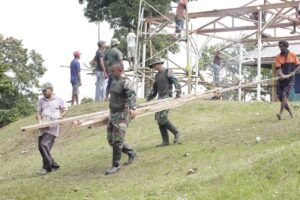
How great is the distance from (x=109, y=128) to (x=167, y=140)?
2.21m

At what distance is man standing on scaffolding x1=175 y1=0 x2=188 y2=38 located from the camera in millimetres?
19000

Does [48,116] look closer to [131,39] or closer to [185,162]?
[185,162]

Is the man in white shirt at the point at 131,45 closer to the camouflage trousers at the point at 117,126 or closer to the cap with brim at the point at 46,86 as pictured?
the cap with brim at the point at 46,86

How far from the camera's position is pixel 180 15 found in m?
19.3

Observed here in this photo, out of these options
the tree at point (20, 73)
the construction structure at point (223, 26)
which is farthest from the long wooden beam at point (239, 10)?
the tree at point (20, 73)

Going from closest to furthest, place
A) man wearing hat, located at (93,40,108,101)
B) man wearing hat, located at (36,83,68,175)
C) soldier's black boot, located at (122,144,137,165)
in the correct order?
1. soldier's black boot, located at (122,144,137,165)
2. man wearing hat, located at (36,83,68,175)
3. man wearing hat, located at (93,40,108,101)

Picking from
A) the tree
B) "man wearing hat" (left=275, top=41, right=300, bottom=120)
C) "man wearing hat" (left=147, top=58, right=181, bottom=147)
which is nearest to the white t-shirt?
"man wearing hat" (left=275, top=41, right=300, bottom=120)

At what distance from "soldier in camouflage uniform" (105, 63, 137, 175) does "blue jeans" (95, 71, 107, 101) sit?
783 cm

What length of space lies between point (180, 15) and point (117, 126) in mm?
9983

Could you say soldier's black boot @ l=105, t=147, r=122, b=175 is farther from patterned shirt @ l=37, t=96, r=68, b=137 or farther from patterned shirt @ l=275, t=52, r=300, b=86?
patterned shirt @ l=275, t=52, r=300, b=86

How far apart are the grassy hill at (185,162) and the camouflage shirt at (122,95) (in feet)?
3.69

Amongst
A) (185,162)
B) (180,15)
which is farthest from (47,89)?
(180,15)

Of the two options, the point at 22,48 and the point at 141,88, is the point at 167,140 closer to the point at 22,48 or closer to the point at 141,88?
the point at 141,88

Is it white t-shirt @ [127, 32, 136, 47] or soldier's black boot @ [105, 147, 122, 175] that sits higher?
white t-shirt @ [127, 32, 136, 47]
